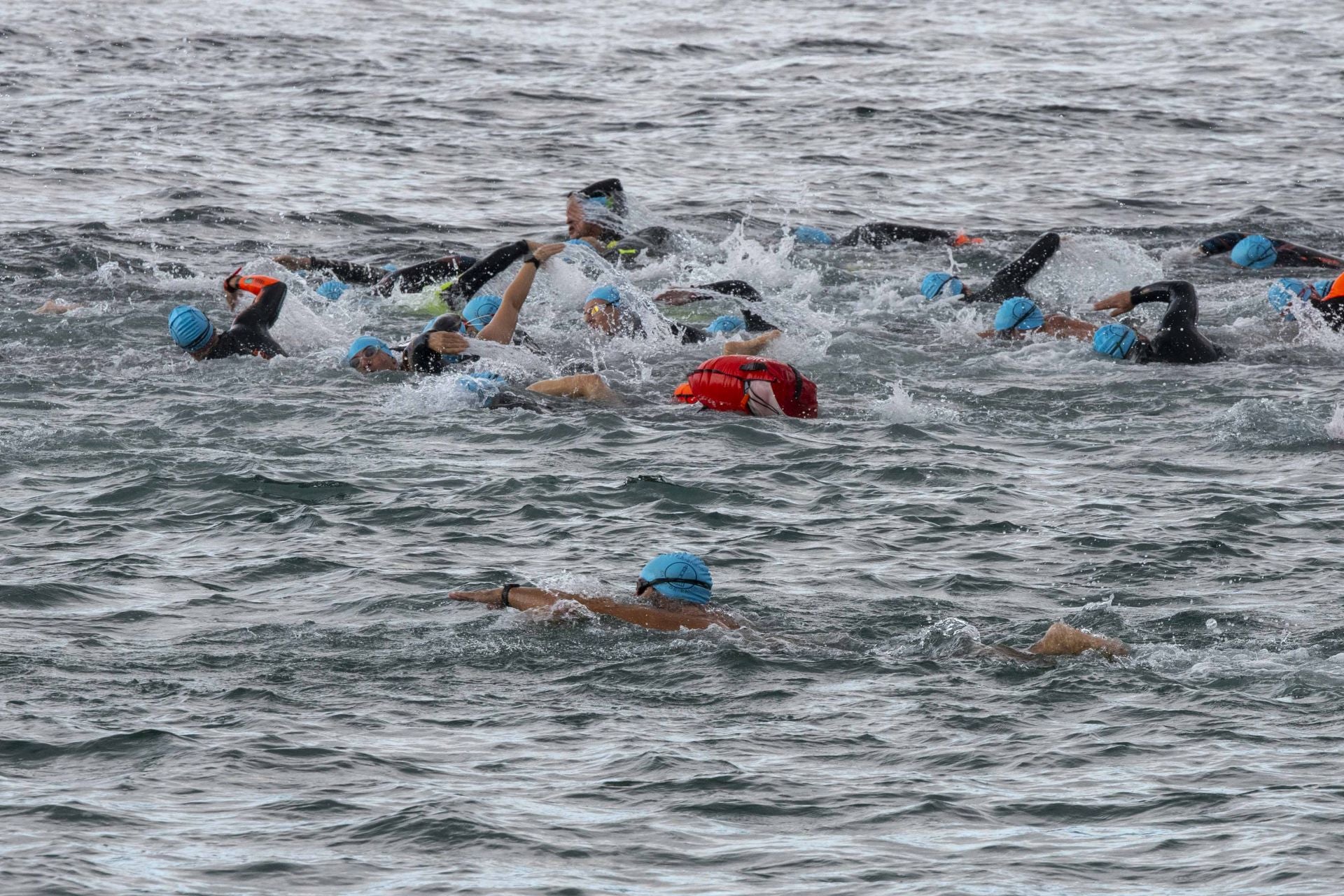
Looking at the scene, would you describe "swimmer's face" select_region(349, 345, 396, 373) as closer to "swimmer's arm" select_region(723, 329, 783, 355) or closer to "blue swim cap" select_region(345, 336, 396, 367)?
"blue swim cap" select_region(345, 336, 396, 367)

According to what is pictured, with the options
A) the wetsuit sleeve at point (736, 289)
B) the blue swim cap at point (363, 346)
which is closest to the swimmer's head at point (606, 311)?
the wetsuit sleeve at point (736, 289)

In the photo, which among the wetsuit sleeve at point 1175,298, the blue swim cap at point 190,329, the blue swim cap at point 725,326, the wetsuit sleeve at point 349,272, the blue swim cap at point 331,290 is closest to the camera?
the blue swim cap at point 190,329

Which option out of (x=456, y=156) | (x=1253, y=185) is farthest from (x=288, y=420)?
(x=1253, y=185)

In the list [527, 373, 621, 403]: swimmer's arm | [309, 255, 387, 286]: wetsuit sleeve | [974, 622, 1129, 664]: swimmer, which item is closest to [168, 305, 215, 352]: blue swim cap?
[527, 373, 621, 403]: swimmer's arm

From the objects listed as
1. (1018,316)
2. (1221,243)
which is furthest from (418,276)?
(1221,243)

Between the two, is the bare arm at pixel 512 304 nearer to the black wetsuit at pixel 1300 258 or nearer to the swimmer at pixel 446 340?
the swimmer at pixel 446 340

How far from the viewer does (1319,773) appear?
6.94 metres

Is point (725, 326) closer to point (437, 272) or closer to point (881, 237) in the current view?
point (437, 272)

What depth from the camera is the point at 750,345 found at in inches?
550

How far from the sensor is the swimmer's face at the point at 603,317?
48.8 ft

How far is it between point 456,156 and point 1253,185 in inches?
467

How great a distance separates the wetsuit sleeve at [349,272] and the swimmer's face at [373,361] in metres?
3.96

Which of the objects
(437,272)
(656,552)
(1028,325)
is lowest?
(656,552)

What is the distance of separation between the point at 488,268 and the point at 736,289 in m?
2.50
